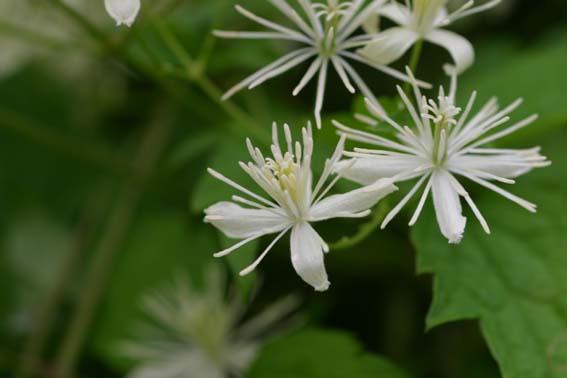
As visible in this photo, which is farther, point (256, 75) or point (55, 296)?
point (55, 296)

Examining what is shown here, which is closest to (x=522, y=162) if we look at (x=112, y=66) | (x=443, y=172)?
(x=443, y=172)

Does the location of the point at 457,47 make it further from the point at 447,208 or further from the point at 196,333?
the point at 196,333

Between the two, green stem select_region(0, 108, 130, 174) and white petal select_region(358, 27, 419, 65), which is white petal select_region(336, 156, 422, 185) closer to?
white petal select_region(358, 27, 419, 65)

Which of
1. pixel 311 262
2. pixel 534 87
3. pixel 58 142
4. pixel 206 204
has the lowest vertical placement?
pixel 311 262

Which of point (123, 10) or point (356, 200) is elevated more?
point (123, 10)

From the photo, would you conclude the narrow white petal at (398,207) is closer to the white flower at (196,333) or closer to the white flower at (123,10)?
the white flower at (123,10)

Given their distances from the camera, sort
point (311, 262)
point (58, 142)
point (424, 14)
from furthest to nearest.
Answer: point (58, 142) → point (424, 14) → point (311, 262)

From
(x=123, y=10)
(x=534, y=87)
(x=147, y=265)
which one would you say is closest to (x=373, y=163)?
(x=123, y=10)

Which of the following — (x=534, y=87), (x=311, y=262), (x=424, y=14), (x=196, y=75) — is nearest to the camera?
(x=311, y=262)

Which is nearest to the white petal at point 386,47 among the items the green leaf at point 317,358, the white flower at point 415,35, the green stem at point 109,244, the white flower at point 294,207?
the white flower at point 415,35
